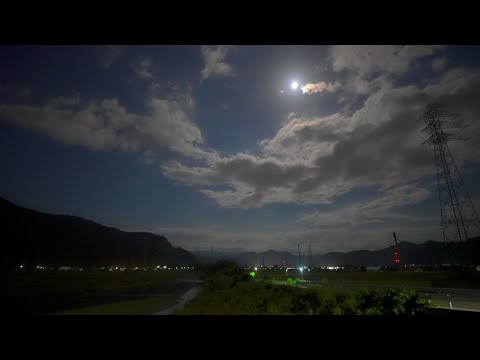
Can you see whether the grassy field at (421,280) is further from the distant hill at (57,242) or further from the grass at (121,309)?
the distant hill at (57,242)

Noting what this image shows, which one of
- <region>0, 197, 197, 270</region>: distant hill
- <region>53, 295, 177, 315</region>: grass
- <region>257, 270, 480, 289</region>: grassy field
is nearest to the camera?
<region>257, 270, 480, 289</region>: grassy field

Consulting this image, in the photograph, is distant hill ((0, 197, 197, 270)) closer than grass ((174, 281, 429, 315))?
No

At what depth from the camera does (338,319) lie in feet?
7.16

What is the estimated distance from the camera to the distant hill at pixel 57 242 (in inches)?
3282

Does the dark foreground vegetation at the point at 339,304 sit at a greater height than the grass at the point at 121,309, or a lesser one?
greater

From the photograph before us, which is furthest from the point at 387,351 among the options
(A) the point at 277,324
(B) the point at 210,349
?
(B) the point at 210,349

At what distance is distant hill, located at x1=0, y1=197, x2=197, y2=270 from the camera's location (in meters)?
83.4

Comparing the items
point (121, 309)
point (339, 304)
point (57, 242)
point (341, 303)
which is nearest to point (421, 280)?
point (341, 303)

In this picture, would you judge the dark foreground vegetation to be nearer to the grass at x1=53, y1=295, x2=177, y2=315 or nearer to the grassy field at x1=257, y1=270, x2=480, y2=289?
the grass at x1=53, y1=295, x2=177, y2=315

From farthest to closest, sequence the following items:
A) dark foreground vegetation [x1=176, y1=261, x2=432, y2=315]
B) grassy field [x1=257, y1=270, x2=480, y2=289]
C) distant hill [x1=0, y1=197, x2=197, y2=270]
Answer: distant hill [x1=0, y1=197, x2=197, y2=270], grassy field [x1=257, y1=270, x2=480, y2=289], dark foreground vegetation [x1=176, y1=261, x2=432, y2=315]

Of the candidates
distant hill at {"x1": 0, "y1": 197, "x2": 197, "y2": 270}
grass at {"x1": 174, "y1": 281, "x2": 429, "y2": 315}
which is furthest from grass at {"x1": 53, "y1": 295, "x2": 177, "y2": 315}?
distant hill at {"x1": 0, "y1": 197, "x2": 197, "y2": 270}

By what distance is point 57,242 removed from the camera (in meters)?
95.7

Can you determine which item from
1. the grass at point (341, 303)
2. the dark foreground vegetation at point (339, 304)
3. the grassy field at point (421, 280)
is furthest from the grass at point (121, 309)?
the grassy field at point (421, 280)

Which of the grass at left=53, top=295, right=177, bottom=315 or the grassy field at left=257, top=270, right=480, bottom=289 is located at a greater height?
the grassy field at left=257, top=270, right=480, bottom=289
